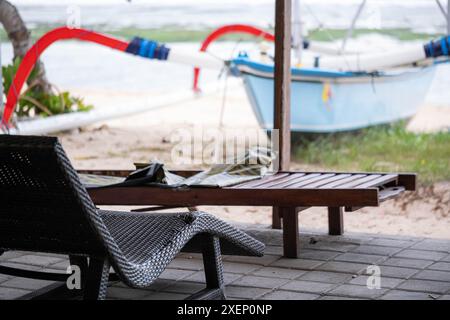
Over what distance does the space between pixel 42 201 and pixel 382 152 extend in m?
7.39

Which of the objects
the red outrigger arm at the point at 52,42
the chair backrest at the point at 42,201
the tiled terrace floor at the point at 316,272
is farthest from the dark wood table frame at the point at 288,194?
the red outrigger arm at the point at 52,42

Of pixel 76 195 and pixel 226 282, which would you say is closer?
pixel 76 195

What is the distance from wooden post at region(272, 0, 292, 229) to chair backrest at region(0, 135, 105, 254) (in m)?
2.01

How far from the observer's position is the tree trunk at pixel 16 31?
10.1 metres

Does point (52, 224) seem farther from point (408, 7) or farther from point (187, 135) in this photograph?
point (408, 7)

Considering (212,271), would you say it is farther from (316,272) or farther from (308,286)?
(316,272)

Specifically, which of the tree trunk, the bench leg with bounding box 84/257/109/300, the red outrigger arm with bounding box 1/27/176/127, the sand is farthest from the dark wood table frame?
the tree trunk

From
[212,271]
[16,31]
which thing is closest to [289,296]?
[212,271]

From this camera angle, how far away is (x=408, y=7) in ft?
119

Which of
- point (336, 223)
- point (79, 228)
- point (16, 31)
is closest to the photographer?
point (79, 228)

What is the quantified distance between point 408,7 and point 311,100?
27.2 meters

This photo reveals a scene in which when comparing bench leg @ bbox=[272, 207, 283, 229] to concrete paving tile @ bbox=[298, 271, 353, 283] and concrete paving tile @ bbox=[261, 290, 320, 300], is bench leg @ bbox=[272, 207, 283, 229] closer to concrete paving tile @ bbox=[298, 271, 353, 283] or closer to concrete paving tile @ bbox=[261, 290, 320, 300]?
concrete paving tile @ bbox=[298, 271, 353, 283]

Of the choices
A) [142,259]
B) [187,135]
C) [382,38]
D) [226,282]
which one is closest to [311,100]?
[187,135]

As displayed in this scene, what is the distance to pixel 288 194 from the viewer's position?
3961 millimetres
